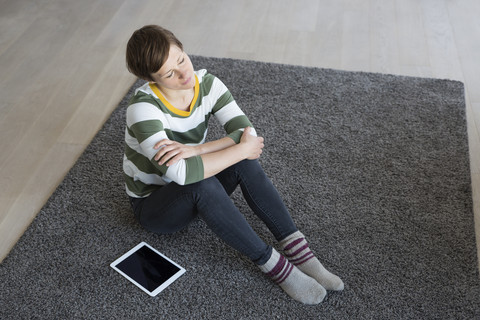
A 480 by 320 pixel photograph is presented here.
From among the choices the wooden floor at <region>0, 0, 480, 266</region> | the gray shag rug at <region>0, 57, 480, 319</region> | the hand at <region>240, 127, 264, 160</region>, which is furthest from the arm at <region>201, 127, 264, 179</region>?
the wooden floor at <region>0, 0, 480, 266</region>

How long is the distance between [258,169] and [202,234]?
366 mm

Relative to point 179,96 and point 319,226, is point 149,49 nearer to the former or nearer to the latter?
point 179,96

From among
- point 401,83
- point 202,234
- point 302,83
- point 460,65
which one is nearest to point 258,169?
point 202,234

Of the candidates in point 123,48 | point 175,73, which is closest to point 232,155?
point 175,73

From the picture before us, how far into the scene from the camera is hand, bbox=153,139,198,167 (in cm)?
151

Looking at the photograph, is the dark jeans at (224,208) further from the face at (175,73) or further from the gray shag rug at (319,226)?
the face at (175,73)

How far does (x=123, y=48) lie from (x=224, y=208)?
1732 millimetres

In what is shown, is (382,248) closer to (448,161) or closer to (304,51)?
(448,161)

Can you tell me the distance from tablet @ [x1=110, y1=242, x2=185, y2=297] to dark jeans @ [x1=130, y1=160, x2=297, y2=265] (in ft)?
0.31

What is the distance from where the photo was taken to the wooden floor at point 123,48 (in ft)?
7.46

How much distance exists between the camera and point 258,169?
1.69 metres

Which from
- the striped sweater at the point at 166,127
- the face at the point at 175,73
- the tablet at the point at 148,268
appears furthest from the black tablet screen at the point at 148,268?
the face at the point at 175,73

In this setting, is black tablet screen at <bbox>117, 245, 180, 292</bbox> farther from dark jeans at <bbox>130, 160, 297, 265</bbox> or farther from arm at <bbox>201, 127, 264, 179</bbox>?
arm at <bbox>201, 127, 264, 179</bbox>

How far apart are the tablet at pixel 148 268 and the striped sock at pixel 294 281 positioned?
324mm
